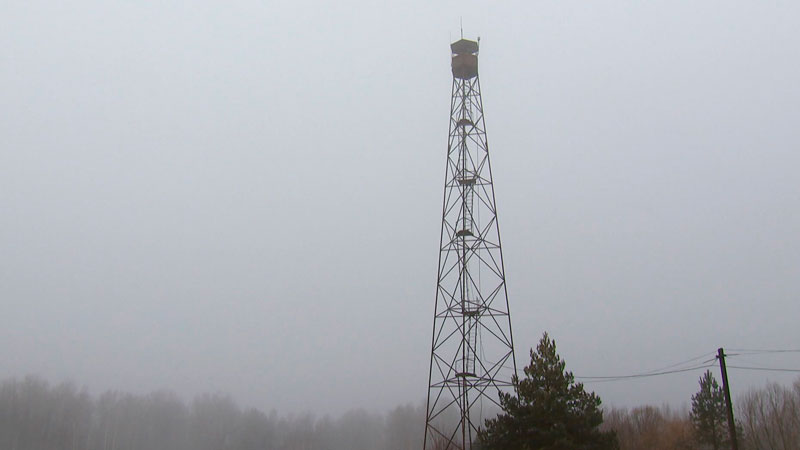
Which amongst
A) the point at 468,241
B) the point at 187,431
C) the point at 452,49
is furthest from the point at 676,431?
the point at 187,431

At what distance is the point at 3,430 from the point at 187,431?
20.1 m

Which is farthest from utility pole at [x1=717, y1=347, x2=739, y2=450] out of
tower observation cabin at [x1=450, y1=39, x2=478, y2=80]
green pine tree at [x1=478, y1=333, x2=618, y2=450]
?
tower observation cabin at [x1=450, y1=39, x2=478, y2=80]

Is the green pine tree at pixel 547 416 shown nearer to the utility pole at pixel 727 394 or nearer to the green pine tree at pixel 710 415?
the utility pole at pixel 727 394

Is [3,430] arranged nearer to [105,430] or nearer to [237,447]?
[105,430]

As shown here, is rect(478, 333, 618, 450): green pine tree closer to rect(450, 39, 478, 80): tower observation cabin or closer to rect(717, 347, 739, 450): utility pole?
rect(717, 347, 739, 450): utility pole

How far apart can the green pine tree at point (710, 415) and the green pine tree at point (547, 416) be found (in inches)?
934

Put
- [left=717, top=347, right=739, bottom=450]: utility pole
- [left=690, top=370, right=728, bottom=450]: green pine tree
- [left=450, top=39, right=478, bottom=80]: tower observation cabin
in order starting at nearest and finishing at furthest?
[left=717, top=347, right=739, bottom=450]: utility pole < [left=450, top=39, right=478, bottom=80]: tower observation cabin < [left=690, top=370, right=728, bottom=450]: green pine tree

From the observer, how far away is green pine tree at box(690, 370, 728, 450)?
49062 mm

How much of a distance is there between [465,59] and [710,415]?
3054 centimetres

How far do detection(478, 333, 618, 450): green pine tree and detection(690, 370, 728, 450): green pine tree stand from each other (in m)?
23.7

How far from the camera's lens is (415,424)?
295 ft

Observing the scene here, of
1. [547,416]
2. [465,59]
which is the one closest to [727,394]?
[547,416]

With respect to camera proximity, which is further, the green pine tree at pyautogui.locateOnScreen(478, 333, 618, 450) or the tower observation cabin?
the tower observation cabin

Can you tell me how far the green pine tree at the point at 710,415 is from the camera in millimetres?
49062
